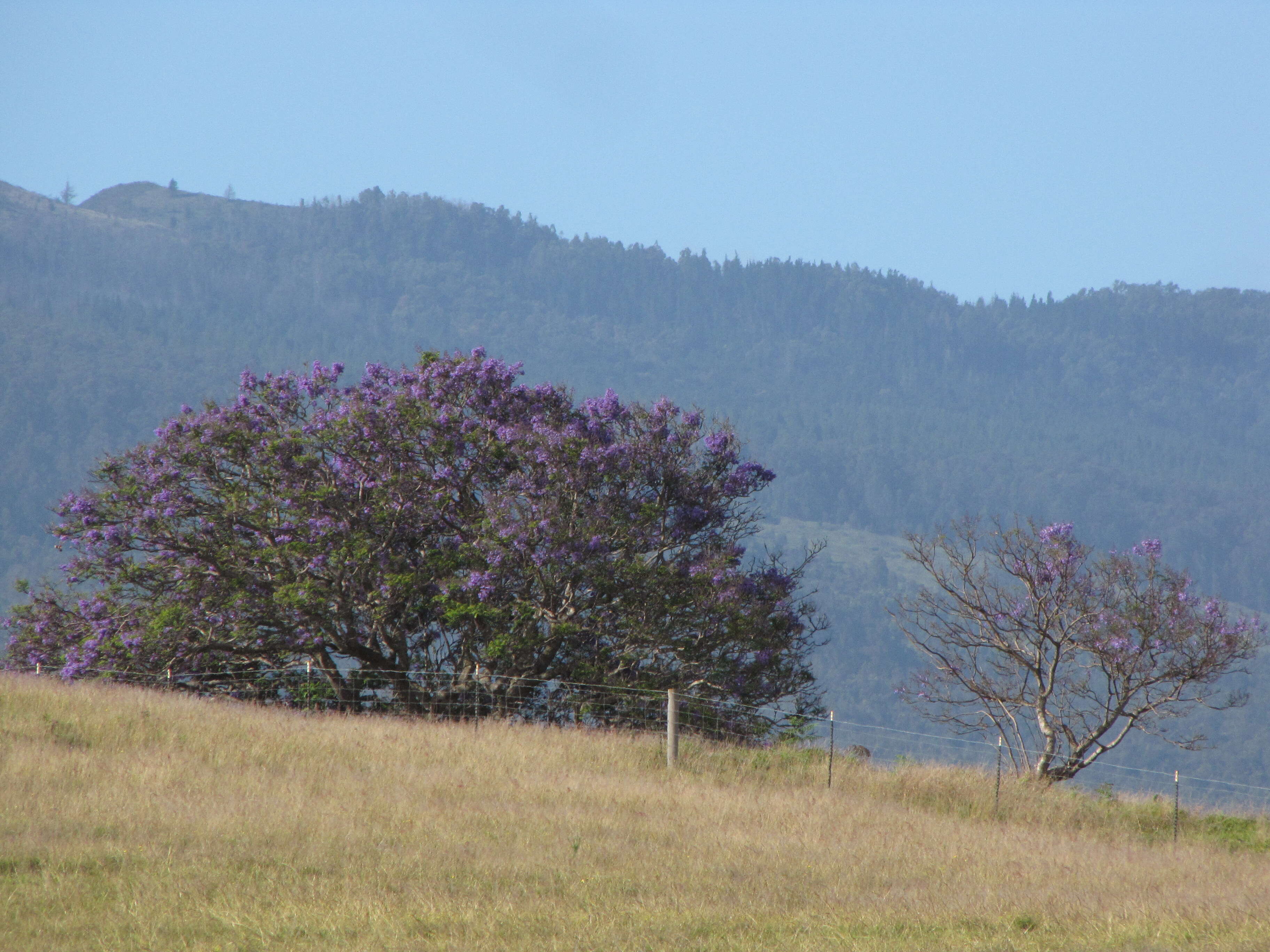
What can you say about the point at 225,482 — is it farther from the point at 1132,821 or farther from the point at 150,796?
the point at 1132,821

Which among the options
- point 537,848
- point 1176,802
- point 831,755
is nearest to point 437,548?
point 831,755

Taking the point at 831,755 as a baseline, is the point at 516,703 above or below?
below

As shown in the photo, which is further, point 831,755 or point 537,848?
point 831,755

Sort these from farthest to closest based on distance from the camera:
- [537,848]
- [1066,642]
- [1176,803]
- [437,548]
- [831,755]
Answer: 1. [437,548]
2. [1066,642]
3. [831,755]
4. [1176,803]
5. [537,848]

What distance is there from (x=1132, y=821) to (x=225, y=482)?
55.2ft

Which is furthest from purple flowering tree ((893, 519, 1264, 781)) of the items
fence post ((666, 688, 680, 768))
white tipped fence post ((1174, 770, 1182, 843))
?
fence post ((666, 688, 680, 768))

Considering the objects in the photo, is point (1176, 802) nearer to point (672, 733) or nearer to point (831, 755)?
point (831, 755)

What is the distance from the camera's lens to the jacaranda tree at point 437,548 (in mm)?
23312

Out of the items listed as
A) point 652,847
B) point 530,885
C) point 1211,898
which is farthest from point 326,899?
point 1211,898

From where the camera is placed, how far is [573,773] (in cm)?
1659

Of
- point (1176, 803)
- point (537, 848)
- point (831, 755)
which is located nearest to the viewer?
point (537, 848)

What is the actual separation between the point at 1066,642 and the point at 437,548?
1115cm

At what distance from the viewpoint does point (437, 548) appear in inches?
949

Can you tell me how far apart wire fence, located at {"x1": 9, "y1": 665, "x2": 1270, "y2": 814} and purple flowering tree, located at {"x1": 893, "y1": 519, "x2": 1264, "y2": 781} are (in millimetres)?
787
